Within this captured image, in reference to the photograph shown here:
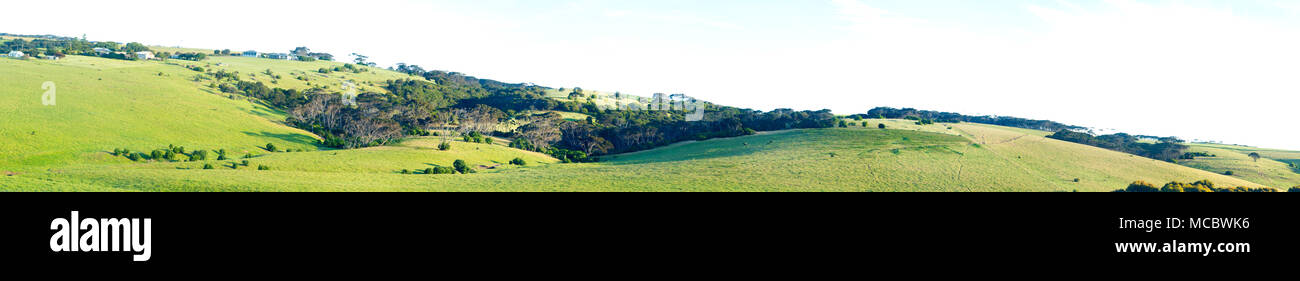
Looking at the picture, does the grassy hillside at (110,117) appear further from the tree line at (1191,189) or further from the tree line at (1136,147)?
the tree line at (1136,147)

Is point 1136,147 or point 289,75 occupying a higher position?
point 289,75

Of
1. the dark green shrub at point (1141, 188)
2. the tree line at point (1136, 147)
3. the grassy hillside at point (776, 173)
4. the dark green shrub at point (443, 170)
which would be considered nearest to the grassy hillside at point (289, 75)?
the grassy hillside at point (776, 173)

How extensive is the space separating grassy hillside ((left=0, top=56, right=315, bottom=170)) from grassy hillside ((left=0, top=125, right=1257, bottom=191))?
13.9m

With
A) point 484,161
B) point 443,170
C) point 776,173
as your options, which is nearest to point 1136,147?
point 776,173

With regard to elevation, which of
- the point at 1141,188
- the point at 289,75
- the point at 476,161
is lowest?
the point at 476,161

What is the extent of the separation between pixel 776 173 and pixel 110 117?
79.7 metres

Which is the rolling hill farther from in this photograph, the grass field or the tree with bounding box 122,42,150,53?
the tree with bounding box 122,42,150,53

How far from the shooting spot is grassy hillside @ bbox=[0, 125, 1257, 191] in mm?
39281

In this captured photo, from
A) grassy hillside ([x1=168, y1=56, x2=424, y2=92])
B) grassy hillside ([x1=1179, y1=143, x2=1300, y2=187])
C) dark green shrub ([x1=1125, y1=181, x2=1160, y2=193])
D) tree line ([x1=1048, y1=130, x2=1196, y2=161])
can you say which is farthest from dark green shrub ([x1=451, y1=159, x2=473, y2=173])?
grassy hillside ([x1=168, y1=56, x2=424, y2=92])

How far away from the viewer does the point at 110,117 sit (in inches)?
2872

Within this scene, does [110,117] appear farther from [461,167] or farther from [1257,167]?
[1257,167]
